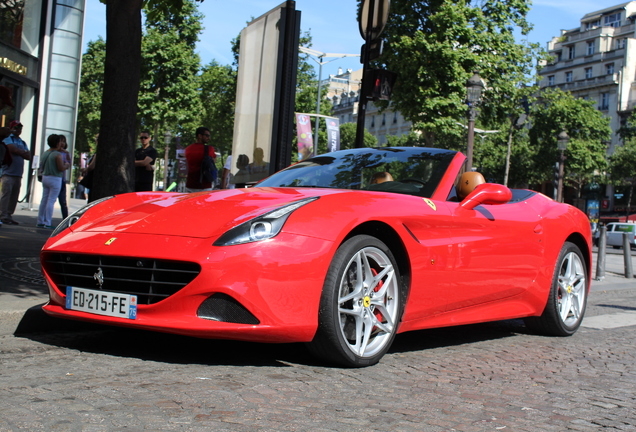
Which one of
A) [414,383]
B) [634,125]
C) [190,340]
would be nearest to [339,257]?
[414,383]

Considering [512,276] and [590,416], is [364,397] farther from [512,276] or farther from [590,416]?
[512,276]

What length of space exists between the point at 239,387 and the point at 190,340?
124 cm

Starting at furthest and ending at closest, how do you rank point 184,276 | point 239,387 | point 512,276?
point 512,276 → point 184,276 → point 239,387

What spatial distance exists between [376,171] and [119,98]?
9.03 feet

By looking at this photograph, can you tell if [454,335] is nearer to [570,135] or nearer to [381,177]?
[381,177]

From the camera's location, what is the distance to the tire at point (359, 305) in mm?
3781

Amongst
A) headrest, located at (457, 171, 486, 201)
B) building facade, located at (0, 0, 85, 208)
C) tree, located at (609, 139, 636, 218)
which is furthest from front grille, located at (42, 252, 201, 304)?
tree, located at (609, 139, 636, 218)

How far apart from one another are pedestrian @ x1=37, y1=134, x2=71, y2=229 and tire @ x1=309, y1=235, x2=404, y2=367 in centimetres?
947

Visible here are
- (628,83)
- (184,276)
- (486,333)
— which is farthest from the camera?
(628,83)

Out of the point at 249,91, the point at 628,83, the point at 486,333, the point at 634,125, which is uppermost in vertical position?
the point at 628,83

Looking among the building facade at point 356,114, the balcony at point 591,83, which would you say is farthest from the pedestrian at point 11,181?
the balcony at point 591,83

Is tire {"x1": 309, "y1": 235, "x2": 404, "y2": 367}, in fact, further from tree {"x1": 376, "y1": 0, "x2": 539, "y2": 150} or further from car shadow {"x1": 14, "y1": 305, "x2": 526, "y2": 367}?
tree {"x1": 376, "y1": 0, "x2": 539, "y2": 150}

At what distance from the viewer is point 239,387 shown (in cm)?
333

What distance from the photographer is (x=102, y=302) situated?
3.75 metres
